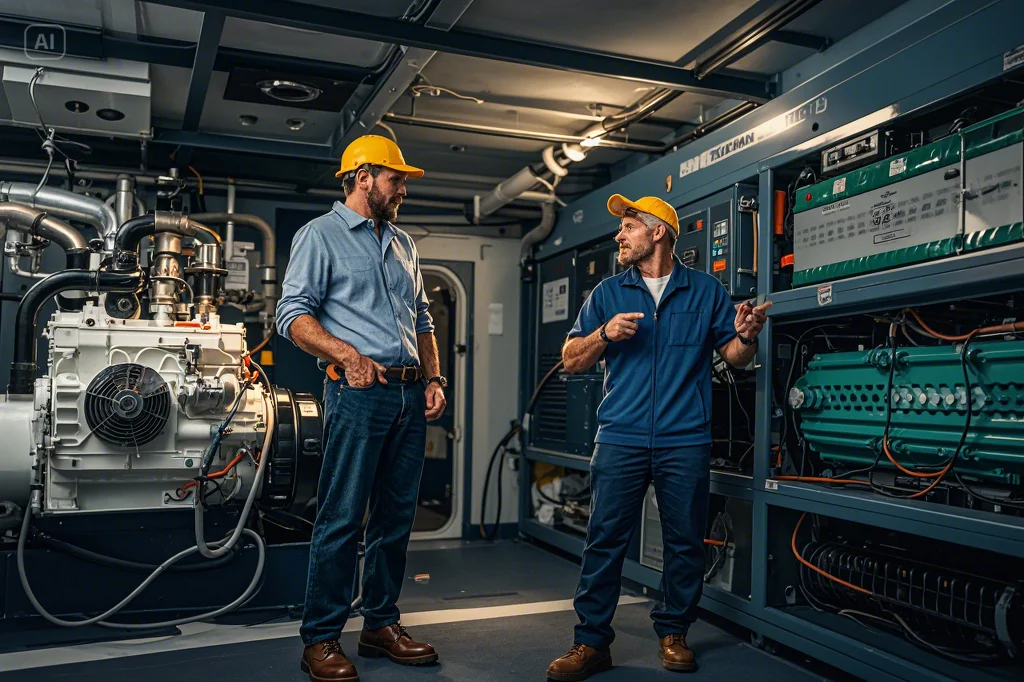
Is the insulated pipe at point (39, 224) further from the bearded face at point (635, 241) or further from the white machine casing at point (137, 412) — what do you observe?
the bearded face at point (635, 241)

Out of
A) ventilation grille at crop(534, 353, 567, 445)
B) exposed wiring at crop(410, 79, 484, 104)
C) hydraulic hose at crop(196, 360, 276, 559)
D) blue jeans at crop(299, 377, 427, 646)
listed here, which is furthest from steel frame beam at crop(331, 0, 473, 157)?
ventilation grille at crop(534, 353, 567, 445)

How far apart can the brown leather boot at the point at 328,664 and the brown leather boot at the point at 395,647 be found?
231 millimetres

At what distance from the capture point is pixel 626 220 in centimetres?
332

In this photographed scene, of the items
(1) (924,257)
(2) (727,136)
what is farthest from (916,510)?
(2) (727,136)

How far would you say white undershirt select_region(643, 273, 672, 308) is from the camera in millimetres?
3242

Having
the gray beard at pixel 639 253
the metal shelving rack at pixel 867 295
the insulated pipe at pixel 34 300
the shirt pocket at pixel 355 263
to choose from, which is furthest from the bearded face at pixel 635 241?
the insulated pipe at pixel 34 300

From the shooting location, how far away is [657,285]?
129 inches

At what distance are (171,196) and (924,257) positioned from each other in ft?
11.8

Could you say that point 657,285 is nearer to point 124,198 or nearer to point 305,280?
point 305,280

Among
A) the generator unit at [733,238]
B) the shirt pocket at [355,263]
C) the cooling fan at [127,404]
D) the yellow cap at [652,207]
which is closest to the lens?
the shirt pocket at [355,263]

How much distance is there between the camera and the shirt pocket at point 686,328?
317cm

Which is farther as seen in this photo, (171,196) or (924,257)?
(171,196)

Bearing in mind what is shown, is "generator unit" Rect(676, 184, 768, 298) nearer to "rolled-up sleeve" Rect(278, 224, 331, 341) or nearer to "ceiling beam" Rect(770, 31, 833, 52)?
"ceiling beam" Rect(770, 31, 833, 52)

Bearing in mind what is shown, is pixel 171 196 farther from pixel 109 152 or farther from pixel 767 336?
pixel 767 336
